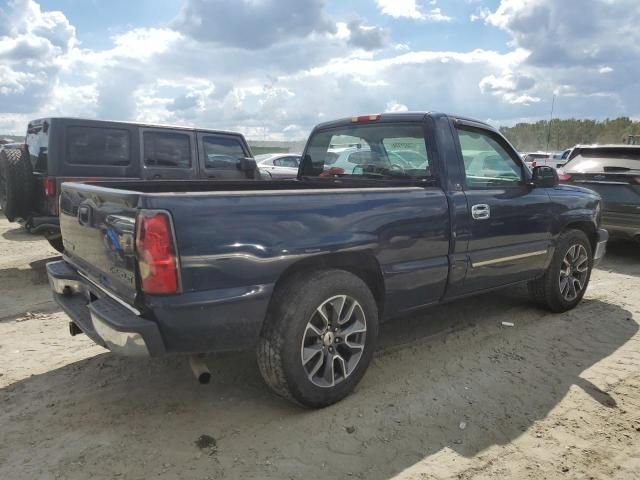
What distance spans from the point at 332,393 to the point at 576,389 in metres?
1.69

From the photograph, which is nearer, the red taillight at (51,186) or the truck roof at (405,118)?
the truck roof at (405,118)

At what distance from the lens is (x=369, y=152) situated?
418 centimetres

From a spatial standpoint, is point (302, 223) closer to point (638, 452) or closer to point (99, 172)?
point (638, 452)

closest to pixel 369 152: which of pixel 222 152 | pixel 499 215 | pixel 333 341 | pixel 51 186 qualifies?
pixel 499 215

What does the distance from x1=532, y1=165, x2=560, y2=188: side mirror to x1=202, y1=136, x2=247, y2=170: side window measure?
4766mm

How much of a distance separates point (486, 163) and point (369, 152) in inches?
38.0

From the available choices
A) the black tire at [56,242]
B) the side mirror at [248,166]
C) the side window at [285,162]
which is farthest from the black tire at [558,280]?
the side window at [285,162]

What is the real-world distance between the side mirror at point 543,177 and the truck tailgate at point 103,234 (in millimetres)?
3364

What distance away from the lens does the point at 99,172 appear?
6309 mm

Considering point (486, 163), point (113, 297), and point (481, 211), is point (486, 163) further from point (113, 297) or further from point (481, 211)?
point (113, 297)

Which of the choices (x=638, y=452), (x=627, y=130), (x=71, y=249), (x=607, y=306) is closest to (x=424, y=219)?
(x=638, y=452)

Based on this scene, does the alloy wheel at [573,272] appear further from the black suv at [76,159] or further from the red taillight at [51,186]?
the red taillight at [51,186]

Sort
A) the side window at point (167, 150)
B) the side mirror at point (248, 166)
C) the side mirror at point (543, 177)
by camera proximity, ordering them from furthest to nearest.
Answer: the side mirror at point (248, 166), the side window at point (167, 150), the side mirror at point (543, 177)

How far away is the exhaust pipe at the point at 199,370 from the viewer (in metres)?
2.76
